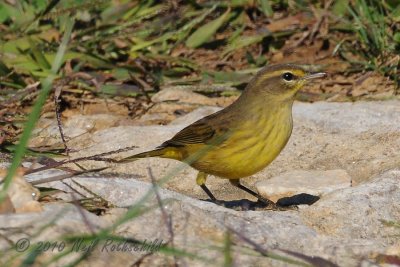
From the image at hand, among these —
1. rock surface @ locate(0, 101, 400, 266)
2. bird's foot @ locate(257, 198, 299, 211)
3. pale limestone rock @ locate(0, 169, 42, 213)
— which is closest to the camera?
rock surface @ locate(0, 101, 400, 266)

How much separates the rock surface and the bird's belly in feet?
0.89

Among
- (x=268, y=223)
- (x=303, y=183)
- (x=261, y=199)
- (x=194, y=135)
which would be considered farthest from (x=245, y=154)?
(x=268, y=223)

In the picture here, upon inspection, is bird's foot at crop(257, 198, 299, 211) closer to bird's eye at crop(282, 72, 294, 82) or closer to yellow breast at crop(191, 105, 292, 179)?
yellow breast at crop(191, 105, 292, 179)

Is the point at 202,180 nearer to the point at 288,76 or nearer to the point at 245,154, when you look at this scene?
the point at 245,154

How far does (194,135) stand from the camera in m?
6.44

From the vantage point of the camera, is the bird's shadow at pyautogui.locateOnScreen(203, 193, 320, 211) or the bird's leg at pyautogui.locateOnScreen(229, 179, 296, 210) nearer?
the bird's leg at pyautogui.locateOnScreen(229, 179, 296, 210)

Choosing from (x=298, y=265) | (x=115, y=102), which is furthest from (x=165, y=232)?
(x=115, y=102)

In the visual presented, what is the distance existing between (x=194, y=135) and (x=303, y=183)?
2.63 feet

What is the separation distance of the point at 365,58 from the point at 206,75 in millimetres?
1316

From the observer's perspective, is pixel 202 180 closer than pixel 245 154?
No

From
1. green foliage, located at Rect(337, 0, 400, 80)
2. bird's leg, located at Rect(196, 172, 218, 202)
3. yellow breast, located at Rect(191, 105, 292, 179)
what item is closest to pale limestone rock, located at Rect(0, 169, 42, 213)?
yellow breast, located at Rect(191, 105, 292, 179)

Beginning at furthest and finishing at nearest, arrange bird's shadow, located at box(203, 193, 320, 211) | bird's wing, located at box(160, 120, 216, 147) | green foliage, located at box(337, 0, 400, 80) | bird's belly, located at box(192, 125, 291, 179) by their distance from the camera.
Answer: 1. green foliage, located at box(337, 0, 400, 80)
2. bird's wing, located at box(160, 120, 216, 147)
3. bird's belly, located at box(192, 125, 291, 179)
4. bird's shadow, located at box(203, 193, 320, 211)

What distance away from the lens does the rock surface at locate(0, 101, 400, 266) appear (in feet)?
13.5

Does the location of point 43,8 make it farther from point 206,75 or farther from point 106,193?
point 106,193
